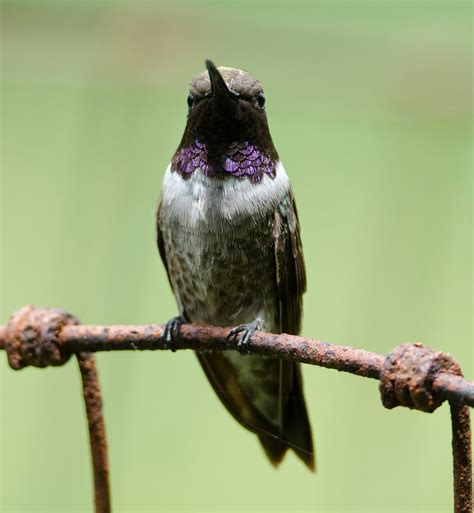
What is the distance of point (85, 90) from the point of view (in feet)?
13.3

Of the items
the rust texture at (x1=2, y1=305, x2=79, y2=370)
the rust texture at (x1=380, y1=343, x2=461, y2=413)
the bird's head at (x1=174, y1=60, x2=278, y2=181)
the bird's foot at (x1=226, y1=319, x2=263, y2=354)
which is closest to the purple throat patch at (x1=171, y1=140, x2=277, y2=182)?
the bird's head at (x1=174, y1=60, x2=278, y2=181)

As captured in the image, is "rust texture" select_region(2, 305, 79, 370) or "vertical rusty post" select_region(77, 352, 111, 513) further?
"rust texture" select_region(2, 305, 79, 370)

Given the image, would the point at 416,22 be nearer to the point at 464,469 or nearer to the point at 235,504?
the point at 235,504

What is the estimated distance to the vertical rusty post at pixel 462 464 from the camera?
2.59 ft

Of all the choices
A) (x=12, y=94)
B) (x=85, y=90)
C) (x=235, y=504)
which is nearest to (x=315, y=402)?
(x=235, y=504)

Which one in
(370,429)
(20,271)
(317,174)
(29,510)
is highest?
(317,174)

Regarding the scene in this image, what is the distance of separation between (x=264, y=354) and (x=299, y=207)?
2.54 m

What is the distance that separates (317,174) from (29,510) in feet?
6.27

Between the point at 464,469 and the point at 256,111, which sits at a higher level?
the point at 256,111

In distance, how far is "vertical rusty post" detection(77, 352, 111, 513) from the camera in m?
1.03

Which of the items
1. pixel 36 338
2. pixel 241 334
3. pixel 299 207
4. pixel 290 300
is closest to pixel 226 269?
pixel 290 300

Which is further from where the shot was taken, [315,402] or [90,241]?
[90,241]

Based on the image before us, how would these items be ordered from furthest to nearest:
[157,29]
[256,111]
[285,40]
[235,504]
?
[285,40] → [157,29] → [235,504] → [256,111]

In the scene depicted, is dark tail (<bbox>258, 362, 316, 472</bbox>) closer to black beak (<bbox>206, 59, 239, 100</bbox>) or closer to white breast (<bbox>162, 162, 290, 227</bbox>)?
white breast (<bbox>162, 162, 290, 227</bbox>)
